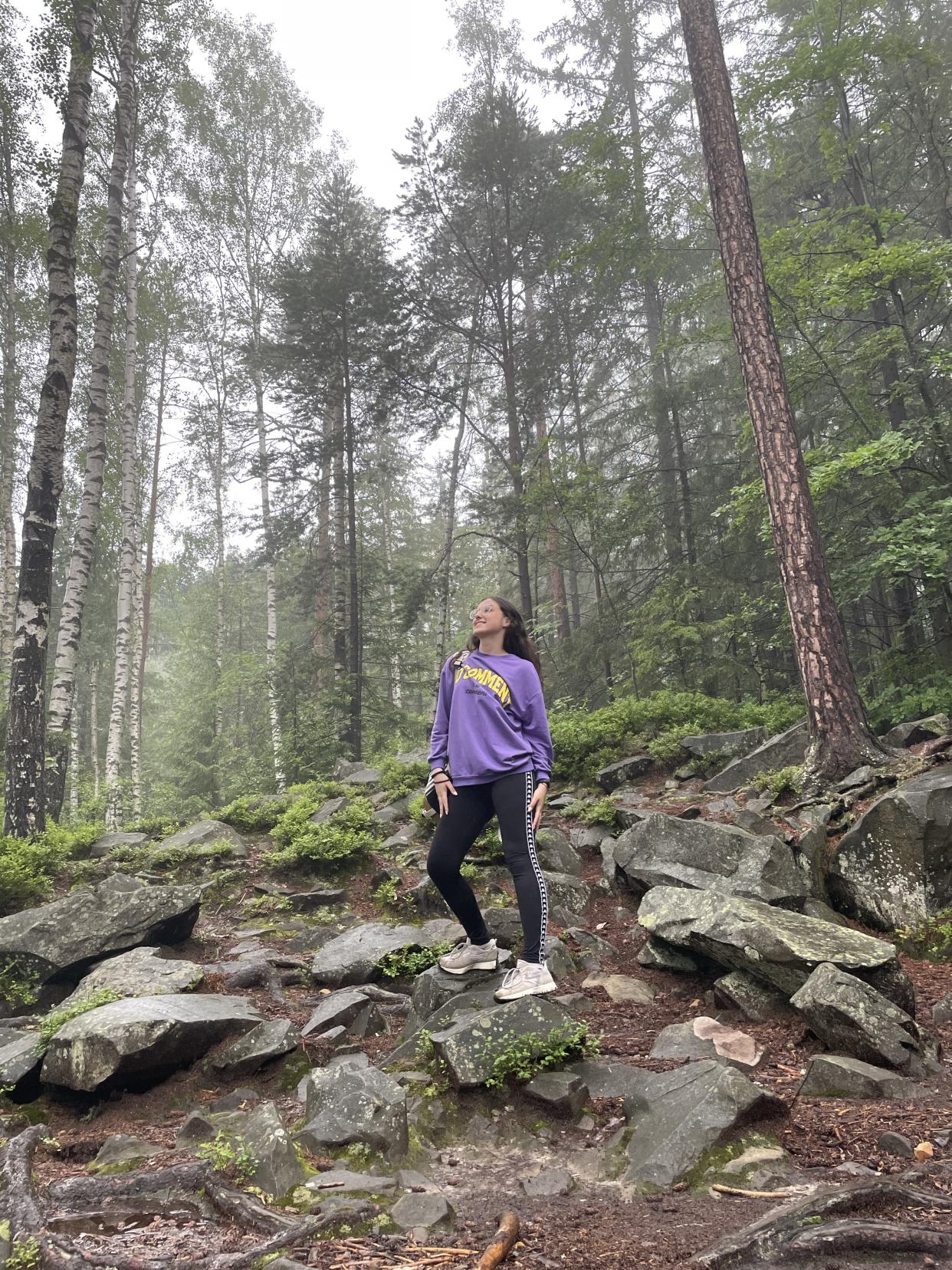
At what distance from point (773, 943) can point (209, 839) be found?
7.03 m

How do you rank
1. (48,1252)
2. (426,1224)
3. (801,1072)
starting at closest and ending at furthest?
(48,1252), (426,1224), (801,1072)

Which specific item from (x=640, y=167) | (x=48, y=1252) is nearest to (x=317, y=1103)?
(x=48, y=1252)

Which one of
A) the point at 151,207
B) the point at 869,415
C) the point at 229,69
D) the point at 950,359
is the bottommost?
the point at 950,359

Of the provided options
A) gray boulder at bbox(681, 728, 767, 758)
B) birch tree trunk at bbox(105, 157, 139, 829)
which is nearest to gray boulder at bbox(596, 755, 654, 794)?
gray boulder at bbox(681, 728, 767, 758)

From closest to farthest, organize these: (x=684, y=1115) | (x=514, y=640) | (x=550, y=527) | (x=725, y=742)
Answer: (x=684, y=1115)
(x=514, y=640)
(x=725, y=742)
(x=550, y=527)

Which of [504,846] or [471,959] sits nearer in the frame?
[504,846]

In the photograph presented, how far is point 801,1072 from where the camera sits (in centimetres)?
330

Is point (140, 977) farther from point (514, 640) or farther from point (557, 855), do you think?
point (557, 855)

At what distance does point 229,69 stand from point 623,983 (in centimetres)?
2765

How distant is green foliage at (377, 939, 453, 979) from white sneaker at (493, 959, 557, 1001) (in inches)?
46.3

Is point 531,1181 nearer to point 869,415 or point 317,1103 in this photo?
point 317,1103

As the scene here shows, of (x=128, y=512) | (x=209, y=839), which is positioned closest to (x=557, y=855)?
(x=209, y=839)

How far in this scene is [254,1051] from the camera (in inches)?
147

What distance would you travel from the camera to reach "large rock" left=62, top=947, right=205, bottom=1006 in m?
4.29
